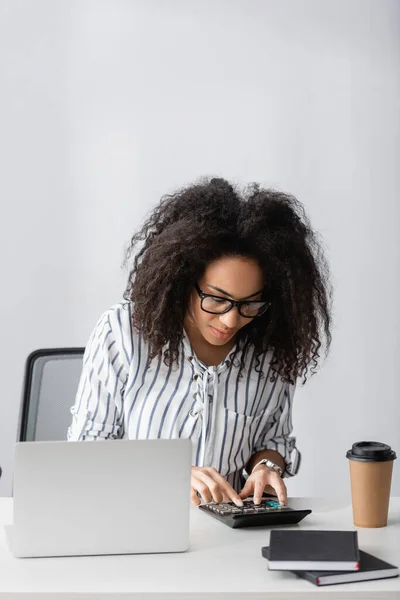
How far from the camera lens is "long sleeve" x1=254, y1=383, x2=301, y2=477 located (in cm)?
202

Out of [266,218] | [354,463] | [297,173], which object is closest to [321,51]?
[297,173]

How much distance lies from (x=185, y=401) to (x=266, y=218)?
0.47 metres

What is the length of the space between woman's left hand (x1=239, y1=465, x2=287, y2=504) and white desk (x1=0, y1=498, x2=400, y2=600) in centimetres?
16

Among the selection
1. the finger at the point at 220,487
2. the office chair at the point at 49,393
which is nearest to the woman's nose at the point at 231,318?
the finger at the point at 220,487

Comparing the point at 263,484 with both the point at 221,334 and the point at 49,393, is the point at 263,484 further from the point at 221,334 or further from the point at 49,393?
the point at 49,393

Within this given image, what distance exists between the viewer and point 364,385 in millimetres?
3146

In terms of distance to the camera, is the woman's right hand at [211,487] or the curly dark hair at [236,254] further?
the curly dark hair at [236,254]

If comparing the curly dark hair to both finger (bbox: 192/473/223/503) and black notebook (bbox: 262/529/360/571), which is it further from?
black notebook (bbox: 262/529/360/571)

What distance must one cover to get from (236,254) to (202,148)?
4.42 feet

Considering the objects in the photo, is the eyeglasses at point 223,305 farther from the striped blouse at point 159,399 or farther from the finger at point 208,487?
the finger at point 208,487

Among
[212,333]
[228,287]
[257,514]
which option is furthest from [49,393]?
[257,514]

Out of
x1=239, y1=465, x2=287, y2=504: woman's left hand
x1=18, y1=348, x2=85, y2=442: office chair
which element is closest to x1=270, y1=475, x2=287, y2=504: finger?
x1=239, y1=465, x2=287, y2=504: woman's left hand

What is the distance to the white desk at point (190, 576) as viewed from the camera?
45.7 inches

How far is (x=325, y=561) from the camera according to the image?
1208 mm
